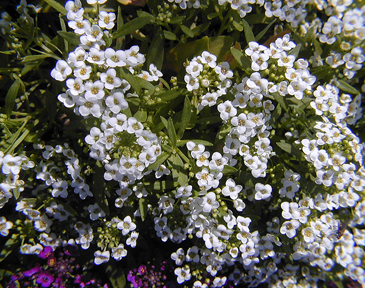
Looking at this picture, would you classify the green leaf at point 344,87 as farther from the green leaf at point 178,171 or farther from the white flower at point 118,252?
the white flower at point 118,252

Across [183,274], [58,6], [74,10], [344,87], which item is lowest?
[183,274]

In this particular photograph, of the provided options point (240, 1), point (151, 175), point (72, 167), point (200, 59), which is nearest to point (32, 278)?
point (72, 167)

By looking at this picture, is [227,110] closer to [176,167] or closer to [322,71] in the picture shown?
[176,167]

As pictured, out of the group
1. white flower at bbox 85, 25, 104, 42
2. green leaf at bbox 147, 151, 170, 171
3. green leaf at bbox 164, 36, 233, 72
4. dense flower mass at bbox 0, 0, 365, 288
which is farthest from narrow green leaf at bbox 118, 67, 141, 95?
green leaf at bbox 164, 36, 233, 72

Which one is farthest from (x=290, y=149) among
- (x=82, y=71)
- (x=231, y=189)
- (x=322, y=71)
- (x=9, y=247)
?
(x=9, y=247)

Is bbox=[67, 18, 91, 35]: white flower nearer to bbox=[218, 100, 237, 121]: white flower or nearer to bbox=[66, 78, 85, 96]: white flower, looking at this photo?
bbox=[66, 78, 85, 96]: white flower

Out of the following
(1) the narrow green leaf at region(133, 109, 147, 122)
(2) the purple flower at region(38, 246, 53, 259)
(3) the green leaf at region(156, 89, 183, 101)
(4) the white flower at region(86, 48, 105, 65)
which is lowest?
(2) the purple flower at region(38, 246, 53, 259)

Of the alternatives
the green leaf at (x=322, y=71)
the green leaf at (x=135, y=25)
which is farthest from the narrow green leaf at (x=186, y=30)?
the green leaf at (x=322, y=71)
